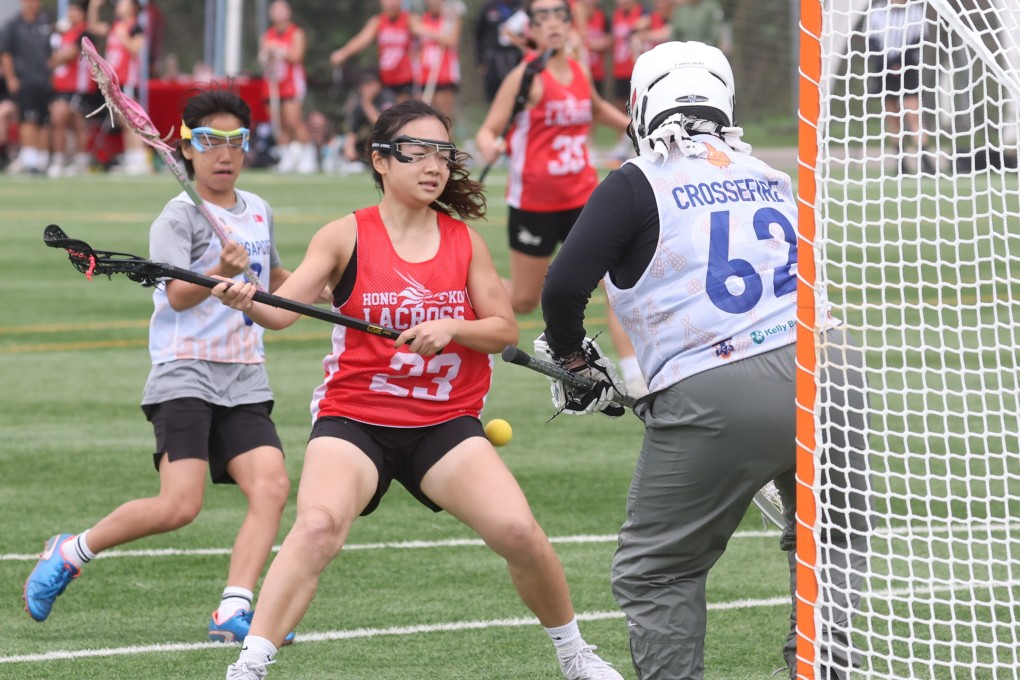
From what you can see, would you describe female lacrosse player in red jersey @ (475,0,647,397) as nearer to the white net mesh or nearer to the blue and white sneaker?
the white net mesh

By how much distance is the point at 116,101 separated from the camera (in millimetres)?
6367

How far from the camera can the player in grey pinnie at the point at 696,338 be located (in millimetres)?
4590

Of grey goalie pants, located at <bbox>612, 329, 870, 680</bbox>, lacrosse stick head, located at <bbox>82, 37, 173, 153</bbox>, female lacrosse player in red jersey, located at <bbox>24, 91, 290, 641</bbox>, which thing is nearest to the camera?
grey goalie pants, located at <bbox>612, 329, 870, 680</bbox>

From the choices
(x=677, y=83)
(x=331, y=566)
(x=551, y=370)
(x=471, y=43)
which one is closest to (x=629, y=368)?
(x=331, y=566)

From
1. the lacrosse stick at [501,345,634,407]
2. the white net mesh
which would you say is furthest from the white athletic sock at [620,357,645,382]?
the lacrosse stick at [501,345,634,407]

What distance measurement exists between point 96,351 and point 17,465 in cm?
376

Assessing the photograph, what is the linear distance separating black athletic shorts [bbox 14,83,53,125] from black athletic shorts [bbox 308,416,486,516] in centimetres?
2421

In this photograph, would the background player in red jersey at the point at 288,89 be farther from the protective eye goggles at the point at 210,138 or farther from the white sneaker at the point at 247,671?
the white sneaker at the point at 247,671

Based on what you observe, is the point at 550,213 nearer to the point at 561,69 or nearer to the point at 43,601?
the point at 561,69

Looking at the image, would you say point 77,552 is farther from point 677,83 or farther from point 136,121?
point 677,83

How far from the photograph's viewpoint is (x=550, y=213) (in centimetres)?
1119

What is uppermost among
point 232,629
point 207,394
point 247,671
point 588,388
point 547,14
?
point 547,14

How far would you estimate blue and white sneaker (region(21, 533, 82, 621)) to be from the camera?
6.10 meters

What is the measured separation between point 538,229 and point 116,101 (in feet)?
16.7
